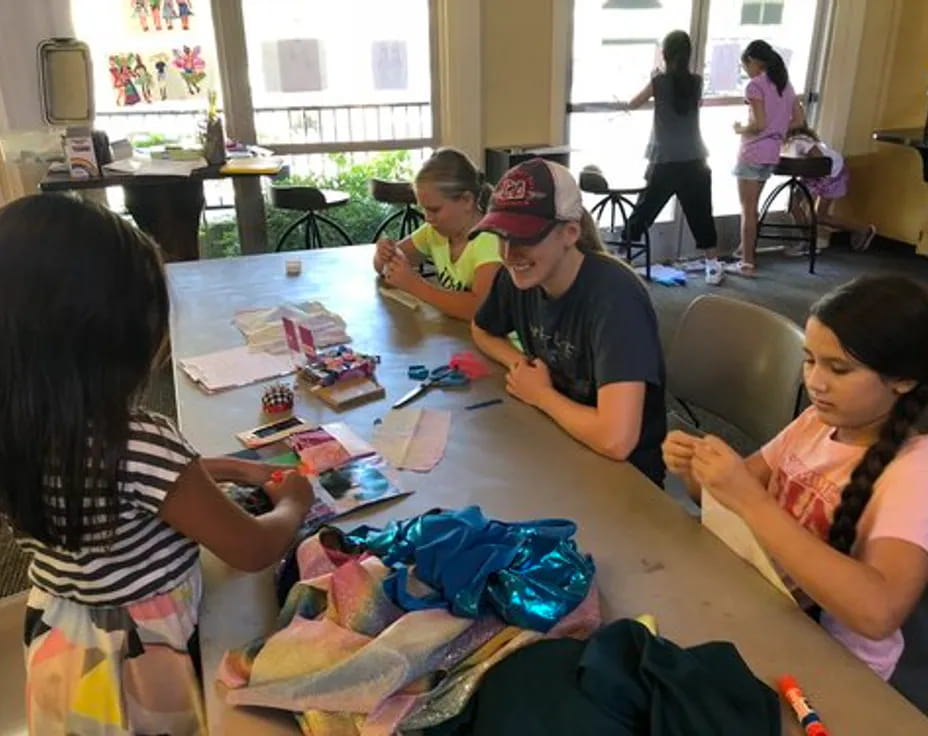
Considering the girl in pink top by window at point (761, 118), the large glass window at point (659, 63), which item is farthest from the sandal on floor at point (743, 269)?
the large glass window at point (659, 63)

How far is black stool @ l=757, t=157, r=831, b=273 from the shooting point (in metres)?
4.76

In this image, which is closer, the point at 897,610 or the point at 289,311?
the point at 897,610

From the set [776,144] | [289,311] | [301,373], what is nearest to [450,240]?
[289,311]

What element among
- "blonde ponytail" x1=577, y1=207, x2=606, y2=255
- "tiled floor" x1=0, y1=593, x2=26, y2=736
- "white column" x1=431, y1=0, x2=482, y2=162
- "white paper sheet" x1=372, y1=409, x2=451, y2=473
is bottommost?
"tiled floor" x1=0, y1=593, x2=26, y2=736

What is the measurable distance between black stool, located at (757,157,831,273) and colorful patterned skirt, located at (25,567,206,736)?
4.64 meters

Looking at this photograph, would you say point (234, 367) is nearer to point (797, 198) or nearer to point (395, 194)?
point (395, 194)

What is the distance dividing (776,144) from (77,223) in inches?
182

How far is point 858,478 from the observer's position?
108cm

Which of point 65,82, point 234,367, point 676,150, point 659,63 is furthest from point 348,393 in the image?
point 659,63

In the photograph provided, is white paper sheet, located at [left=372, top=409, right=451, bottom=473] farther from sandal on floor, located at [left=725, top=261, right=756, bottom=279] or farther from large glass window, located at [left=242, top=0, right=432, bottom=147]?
sandal on floor, located at [left=725, top=261, right=756, bottom=279]

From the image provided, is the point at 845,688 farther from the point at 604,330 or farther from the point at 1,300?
the point at 1,300

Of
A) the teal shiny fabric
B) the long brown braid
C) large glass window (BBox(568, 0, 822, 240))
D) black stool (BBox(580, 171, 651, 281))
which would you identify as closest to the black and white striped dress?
the teal shiny fabric

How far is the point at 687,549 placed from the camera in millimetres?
1094

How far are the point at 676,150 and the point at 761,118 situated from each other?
1.85 ft
